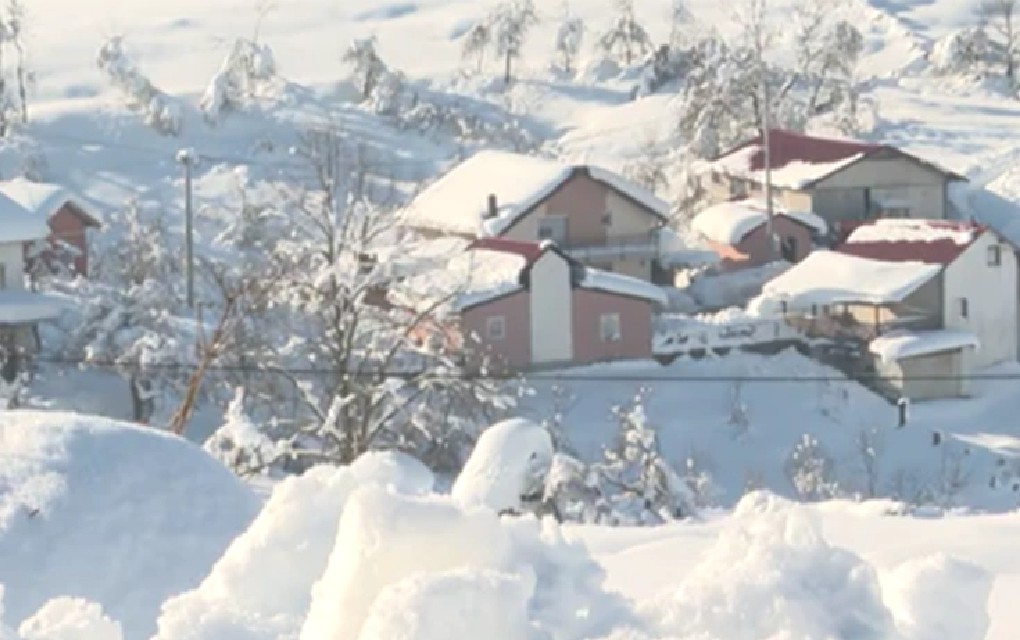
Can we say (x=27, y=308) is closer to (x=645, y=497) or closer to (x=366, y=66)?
(x=645, y=497)

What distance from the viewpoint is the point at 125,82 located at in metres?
24.7

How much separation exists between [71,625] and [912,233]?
55.1 ft

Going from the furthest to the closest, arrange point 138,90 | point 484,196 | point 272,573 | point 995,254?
point 138,90 < point 484,196 < point 995,254 < point 272,573

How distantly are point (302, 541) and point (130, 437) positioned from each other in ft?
6.24

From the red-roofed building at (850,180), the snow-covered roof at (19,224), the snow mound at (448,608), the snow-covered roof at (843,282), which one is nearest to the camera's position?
the snow mound at (448,608)

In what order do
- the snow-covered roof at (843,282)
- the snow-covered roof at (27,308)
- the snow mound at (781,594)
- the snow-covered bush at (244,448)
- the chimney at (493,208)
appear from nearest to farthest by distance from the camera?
the snow mound at (781,594), the snow-covered bush at (244,448), the snow-covered roof at (27,308), the snow-covered roof at (843,282), the chimney at (493,208)

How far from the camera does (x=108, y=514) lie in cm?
384

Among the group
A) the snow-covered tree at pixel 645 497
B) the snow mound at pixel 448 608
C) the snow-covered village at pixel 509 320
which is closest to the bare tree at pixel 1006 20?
the snow-covered village at pixel 509 320

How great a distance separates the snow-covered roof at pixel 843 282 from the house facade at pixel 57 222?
6129 millimetres

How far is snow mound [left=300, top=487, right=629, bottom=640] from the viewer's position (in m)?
1.80

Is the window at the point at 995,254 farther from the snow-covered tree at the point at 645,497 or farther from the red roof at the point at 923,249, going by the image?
the snow-covered tree at the point at 645,497

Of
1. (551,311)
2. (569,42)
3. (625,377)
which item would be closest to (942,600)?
(625,377)

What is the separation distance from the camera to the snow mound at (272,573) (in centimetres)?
212

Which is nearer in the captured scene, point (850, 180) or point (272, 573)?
point (272, 573)
